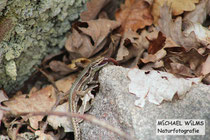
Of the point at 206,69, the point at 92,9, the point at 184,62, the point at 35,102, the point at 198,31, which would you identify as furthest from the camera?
the point at 92,9

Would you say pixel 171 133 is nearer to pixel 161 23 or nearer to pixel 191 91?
pixel 191 91

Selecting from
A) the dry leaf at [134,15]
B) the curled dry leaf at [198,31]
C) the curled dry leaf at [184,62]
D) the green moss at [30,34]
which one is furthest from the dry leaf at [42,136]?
the curled dry leaf at [198,31]

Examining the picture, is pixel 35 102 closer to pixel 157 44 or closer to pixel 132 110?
pixel 132 110

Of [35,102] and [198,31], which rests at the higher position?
[198,31]

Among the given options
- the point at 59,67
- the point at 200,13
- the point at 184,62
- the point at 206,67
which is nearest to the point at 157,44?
the point at 184,62

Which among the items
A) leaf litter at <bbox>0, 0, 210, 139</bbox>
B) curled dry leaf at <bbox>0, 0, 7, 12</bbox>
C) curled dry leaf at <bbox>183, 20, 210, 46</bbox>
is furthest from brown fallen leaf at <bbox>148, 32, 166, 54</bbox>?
curled dry leaf at <bbox>0, 0, 7, 12</bbox>

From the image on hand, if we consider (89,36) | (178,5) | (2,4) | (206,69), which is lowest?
(206,69)

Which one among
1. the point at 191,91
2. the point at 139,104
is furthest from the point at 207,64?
the point at 139,104
